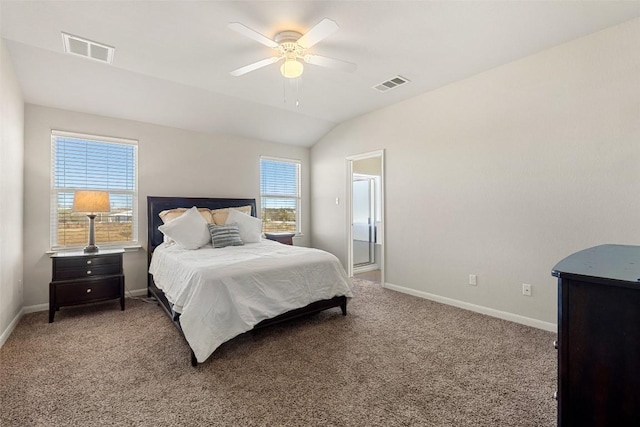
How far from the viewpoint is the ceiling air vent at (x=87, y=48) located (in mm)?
2662

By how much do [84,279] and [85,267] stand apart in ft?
0.43

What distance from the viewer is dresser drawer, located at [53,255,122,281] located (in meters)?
3.27

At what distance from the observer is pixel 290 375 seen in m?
2.17

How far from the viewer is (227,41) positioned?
271cm

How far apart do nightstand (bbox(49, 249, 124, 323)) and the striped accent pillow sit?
3.52ft

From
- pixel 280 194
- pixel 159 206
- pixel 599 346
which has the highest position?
pixel 280 194

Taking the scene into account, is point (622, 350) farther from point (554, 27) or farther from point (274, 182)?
point (274, 182)

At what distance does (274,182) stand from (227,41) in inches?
120

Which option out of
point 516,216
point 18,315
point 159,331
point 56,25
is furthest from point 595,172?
point 18,315

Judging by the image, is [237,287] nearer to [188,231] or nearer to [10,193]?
[188,231]

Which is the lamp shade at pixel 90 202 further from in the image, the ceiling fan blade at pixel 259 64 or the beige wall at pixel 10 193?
the ceiling fan blade at pixel 259 64

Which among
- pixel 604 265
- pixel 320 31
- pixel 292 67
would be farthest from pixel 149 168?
pixel 604 265

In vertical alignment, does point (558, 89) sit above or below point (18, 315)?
above

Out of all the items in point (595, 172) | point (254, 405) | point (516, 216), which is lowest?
point (254, 405)
